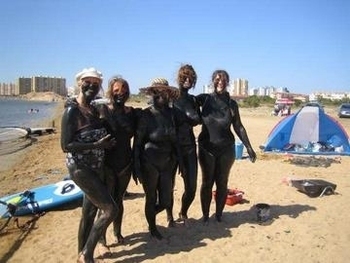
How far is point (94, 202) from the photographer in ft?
14.8

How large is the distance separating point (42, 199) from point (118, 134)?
336 cm

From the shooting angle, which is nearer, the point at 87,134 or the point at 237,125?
the point at 87,134

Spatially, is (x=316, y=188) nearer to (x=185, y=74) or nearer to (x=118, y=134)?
(x=185, y=74)

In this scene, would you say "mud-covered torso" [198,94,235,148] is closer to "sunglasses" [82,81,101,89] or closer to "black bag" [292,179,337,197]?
"sunglasses" [82,81,101,89]

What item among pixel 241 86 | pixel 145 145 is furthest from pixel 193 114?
pixel 241 86

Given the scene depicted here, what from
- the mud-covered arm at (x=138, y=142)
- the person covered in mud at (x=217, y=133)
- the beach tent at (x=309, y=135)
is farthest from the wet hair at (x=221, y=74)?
the beach tent at (x=309, y=135)

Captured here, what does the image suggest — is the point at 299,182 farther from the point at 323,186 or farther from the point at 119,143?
the point at 119,143

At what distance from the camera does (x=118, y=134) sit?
16.3ft

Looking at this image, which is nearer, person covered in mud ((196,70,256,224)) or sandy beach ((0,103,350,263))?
sandy beach ((0,103,350,263))

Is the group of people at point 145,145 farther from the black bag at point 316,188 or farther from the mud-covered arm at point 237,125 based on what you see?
the black bag at point 316,188

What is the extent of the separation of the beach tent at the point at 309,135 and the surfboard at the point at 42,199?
8.11 meters

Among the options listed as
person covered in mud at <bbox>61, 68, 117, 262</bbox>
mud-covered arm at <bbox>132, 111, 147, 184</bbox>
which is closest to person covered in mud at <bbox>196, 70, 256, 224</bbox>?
mud-covered arm at <bbox>132, 111, 147, 184</bbox>

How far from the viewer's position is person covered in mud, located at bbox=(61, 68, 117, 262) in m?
4.32

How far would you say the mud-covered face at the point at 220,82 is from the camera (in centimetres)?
604
